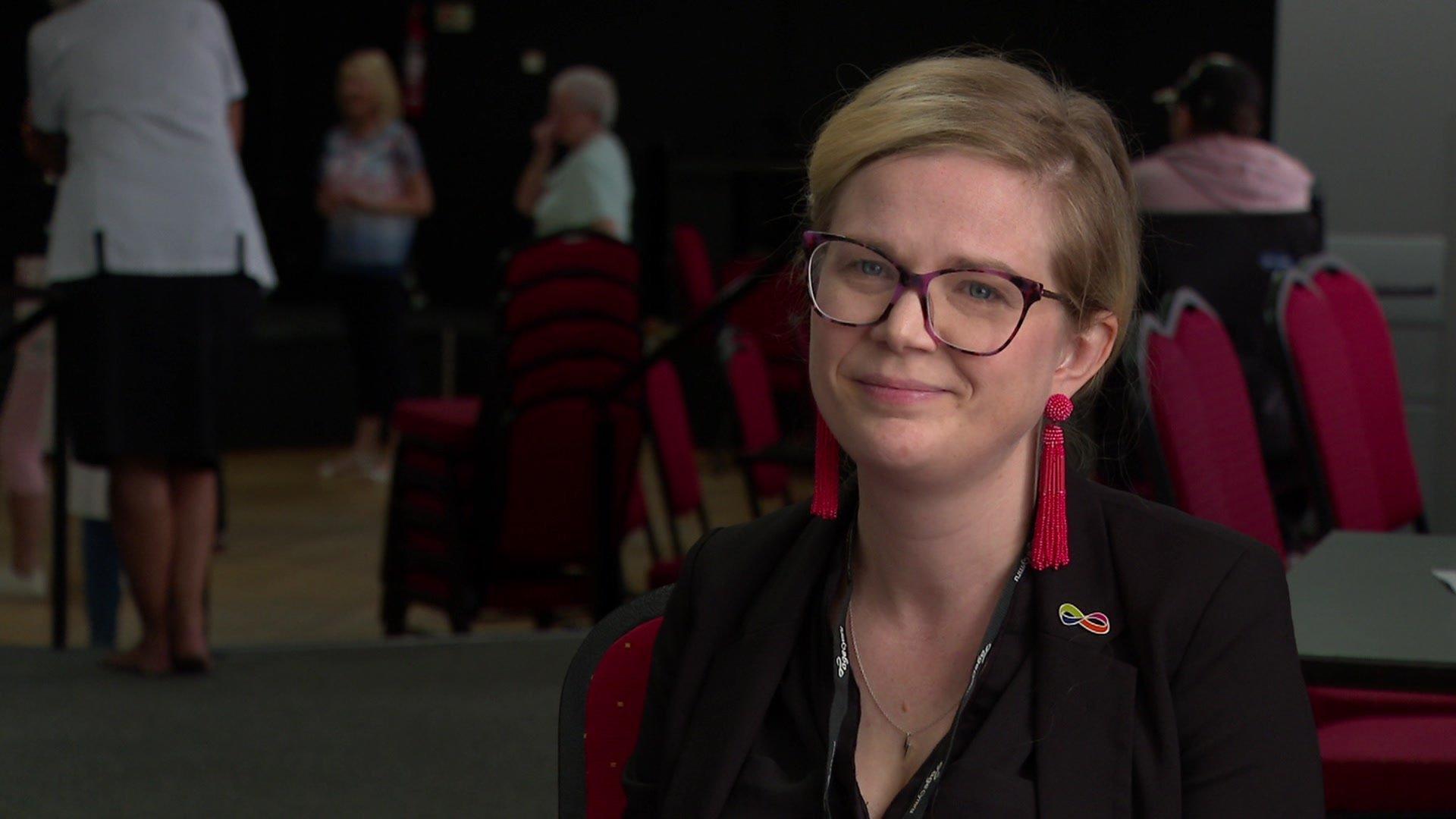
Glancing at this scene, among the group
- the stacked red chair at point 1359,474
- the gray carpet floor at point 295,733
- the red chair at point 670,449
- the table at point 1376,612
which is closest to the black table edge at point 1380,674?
the table at point 1376,612

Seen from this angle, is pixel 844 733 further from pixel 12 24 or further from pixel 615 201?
pixel 12 24

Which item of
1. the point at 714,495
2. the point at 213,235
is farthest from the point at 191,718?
the point at 714,495

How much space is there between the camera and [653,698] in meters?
1.12

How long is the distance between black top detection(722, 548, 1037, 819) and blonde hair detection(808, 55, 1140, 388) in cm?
22

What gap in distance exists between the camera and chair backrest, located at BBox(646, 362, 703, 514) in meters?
3.40

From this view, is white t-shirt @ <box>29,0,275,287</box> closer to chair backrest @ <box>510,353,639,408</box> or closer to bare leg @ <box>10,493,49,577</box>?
chair backrest @ <box>510,353,639,408</box>

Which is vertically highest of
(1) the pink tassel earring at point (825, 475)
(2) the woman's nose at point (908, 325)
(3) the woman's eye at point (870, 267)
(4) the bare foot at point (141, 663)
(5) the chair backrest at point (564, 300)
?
(3) the woman's eye at point (870, 267)

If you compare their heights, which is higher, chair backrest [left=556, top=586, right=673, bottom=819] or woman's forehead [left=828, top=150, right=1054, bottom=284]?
woman's forehead [left=828, top=150, right=1054, bottom=284]

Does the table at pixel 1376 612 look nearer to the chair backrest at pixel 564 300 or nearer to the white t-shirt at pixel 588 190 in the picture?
the chair backrest at pixel 564 300

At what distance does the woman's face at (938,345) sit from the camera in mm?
1036

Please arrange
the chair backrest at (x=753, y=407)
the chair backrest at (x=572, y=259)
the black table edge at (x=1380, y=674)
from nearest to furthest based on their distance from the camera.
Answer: the black table edge at (x=1380, y=674), the chair backrest at (x=753, y=407), the chair backrest at (x=572, y=259)

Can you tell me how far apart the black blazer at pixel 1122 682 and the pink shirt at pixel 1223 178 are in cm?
302

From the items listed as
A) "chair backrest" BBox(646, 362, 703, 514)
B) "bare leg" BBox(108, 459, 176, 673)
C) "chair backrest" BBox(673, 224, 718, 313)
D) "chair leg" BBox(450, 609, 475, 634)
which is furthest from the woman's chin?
"chair backrest" BBox(673, 224, 718, 313)

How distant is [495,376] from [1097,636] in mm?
2707
